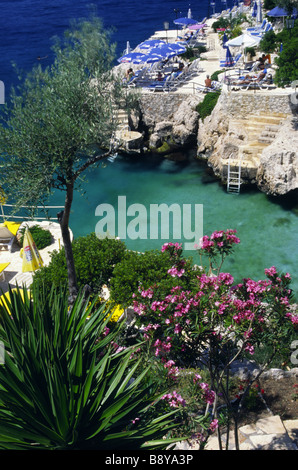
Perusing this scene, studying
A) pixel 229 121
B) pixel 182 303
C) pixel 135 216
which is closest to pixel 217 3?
pixel 229 121

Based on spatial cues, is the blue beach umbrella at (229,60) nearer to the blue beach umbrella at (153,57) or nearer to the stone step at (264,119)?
the blue beach umbrella at (153,57)

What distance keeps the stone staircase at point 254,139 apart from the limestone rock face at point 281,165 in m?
0.91

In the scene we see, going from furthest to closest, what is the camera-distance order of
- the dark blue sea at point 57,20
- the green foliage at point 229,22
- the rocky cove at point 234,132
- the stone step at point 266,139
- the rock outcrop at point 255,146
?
the dark blue sea at point 57,20 → the green foliage at point 229,22 → the stone step at point 266,139 → the rocky cove at point 234,132 → the rock outcrop at point 255,146

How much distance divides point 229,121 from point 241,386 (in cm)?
1962

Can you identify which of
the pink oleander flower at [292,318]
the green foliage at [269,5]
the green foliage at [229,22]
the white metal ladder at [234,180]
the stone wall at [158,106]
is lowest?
the white metal ladder at [234,180]

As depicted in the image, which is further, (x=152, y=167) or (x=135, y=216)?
(x=152, y=167)

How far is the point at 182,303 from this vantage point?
9.09m

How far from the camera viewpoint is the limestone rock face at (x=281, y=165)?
24.1 metres

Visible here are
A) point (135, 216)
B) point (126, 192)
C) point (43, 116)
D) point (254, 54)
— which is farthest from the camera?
point (254, 54)

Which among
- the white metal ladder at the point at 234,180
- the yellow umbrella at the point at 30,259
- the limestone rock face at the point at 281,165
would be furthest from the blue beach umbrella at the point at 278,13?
the yellow umbrella at the point at 30,259

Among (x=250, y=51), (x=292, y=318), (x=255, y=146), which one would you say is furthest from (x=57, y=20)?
(x=292, y=318)

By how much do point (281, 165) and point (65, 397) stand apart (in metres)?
19.9

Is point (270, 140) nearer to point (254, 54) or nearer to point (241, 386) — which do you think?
point (254, 54)

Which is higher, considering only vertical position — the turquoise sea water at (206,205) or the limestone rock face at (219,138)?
the limestone rock face at (219,138)
